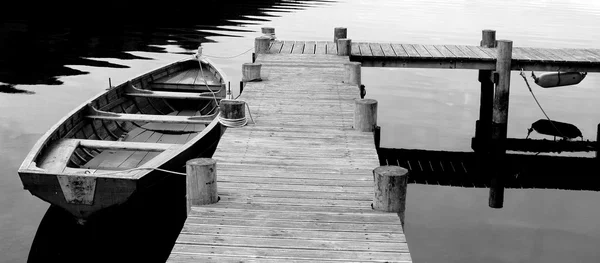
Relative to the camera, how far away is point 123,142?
38.7ft

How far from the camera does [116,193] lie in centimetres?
1000

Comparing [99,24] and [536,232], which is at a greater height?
[99,24]

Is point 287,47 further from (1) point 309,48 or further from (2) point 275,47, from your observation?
(1) point 309,48

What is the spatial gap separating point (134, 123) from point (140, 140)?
2.57 feet

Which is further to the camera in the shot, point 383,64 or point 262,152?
point 383,64

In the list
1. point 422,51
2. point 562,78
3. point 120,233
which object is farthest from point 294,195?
point 562,78

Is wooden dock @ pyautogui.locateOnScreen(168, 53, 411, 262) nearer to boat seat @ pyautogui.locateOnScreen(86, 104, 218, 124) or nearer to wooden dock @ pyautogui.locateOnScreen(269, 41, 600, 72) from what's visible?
boat seat @ pyautogui.locateOnScreen(86, 104, 218, 124)

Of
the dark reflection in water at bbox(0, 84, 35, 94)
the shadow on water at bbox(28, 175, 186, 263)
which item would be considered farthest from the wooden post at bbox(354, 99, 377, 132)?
the dark reflection in water at bbox(0, 84, 35, 94)

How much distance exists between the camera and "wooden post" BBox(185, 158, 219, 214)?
795 cm

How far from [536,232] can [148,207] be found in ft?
24.0

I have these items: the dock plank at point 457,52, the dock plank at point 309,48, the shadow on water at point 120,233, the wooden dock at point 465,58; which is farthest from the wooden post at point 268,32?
the shadow on water at point 120,233

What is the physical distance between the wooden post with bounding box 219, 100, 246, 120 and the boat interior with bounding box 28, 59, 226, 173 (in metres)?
1.10

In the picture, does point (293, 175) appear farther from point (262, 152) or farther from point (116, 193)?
point (116, 193)

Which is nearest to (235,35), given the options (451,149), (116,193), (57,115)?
(57,115)
